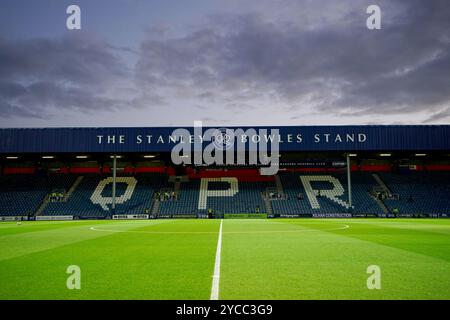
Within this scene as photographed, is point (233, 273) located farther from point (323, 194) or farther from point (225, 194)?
point (323, 194)

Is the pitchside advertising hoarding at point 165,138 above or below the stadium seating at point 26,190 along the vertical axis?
above

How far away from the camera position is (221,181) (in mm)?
51062

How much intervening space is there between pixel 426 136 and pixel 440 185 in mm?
8448

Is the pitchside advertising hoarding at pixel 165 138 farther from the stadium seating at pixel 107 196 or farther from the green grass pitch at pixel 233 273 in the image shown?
the green grass pitch at pixel 233 273

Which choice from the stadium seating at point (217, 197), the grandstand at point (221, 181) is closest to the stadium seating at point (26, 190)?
the grandstand at point (221, 181)

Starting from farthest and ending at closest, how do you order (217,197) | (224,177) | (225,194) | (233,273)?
(224,177) < (225,194) < (217,197) < (233,273)

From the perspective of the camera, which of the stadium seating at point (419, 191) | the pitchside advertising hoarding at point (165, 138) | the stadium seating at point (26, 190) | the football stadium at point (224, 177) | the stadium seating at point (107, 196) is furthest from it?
the pitchside advertising hoarding at point (165, 138)

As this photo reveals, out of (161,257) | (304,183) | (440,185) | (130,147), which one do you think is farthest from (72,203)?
(440,185)

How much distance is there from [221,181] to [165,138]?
10.9 metres

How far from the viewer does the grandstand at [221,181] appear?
4441cm

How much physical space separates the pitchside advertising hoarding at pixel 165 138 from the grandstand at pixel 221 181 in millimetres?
131

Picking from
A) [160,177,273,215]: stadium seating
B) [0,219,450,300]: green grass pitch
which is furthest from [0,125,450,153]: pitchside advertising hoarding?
[0,219,450,300]: green grass pitch

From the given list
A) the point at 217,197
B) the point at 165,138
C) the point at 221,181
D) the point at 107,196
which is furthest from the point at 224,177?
the point at 107,196
